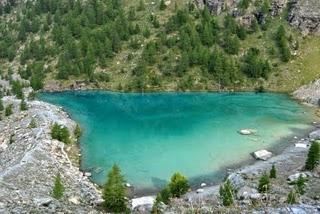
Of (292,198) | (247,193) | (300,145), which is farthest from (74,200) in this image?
(300,145)

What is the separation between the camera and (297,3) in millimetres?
165375

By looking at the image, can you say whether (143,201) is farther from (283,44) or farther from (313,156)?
(283,44)

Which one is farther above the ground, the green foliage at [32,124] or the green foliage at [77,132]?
the green foliage at [32,124]

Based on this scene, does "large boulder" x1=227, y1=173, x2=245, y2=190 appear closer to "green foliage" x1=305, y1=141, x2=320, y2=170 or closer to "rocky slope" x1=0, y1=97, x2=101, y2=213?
"green foliage" x1=305, y1=141, x2=320, y2=170

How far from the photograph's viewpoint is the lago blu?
2862 inches

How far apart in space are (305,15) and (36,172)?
12389cm

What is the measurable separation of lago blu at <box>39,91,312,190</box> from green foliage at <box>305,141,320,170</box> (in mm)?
11618

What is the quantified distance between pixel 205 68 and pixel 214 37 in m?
17.6

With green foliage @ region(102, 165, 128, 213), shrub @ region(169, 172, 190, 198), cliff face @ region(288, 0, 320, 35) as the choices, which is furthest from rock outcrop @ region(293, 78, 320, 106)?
green foliage @ region(102, 165, 128, 213)

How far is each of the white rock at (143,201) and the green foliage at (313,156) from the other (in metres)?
20.9

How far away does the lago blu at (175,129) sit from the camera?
72.7m

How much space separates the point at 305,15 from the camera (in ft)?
529

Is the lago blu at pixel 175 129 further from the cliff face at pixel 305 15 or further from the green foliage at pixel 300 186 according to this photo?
the cliff face at pixel 305 15

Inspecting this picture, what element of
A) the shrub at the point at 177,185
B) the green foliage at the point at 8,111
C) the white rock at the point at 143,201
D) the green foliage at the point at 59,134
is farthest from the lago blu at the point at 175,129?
the green foliage at the point at 8,111
